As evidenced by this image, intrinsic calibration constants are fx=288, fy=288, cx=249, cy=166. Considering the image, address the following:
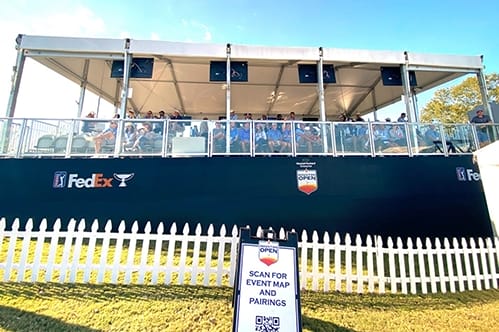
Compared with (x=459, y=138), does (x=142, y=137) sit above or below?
below

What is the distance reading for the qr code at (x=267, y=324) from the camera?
2.84 metres

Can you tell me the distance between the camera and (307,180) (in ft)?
22.1

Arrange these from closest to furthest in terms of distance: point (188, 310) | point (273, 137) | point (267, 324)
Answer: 1. point (267, 324)
2. point (188, 310)
3. point (273, 137)

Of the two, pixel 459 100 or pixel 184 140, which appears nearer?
pixel 184 140

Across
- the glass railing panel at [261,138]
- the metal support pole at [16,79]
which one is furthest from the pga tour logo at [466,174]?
the metal support pole at [16,79]

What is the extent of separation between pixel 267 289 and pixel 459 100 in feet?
95.4

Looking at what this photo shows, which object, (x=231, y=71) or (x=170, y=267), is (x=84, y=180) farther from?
(x=231, y=71)

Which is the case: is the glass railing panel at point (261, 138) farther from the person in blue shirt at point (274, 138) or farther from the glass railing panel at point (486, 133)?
the glass railing panel at point (486, 133)

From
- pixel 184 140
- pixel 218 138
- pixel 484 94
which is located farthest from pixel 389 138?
pixel 184 140

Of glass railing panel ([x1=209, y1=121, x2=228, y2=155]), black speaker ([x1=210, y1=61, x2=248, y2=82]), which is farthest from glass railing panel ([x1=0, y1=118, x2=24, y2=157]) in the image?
black speaker ([x1=210, y1=61, x2=248, y2=82])

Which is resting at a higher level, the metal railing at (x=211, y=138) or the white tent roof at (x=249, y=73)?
the white tent roof at (x=249, y=73)

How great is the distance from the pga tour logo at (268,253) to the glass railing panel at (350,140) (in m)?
4.50

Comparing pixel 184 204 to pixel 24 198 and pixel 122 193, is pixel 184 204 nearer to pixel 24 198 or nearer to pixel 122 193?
pixel 122 193

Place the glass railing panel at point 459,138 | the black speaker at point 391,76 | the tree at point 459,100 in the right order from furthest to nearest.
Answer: the tree at point 459,100 → the black speaker at point 391,76 → the glass railing panel at point 459,138
